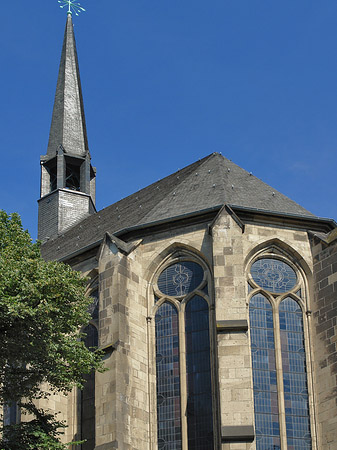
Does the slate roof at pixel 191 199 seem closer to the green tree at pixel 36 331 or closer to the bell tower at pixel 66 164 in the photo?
the bell tower at pixel 66 164

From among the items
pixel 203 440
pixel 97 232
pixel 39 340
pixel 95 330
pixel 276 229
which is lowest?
pixel 203 440

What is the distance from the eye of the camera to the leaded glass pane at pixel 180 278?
28.7m

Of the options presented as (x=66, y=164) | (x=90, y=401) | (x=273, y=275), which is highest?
(x=66, y=164)

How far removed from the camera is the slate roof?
2988cm

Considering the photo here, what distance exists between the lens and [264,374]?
2695cm

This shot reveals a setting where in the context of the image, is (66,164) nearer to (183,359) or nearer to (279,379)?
(183,359)

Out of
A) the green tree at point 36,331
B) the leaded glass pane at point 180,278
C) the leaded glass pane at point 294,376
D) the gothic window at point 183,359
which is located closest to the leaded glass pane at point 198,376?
the gothic window at point 183,359

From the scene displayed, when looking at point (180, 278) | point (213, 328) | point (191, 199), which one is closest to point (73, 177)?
point (191, 199)

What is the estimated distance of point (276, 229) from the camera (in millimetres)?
29031

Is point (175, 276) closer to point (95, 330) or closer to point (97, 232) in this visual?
point (95, 330)

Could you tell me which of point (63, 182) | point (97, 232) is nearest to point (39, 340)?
point (97, 232)

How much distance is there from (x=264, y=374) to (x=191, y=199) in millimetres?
6665

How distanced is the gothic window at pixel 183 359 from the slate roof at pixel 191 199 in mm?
2149

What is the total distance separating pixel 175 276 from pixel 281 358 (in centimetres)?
427
